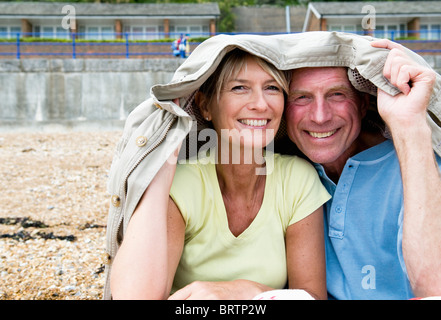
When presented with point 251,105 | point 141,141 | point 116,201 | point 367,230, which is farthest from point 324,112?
point 116,201

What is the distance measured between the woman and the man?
0.16m

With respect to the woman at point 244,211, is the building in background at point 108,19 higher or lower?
higher

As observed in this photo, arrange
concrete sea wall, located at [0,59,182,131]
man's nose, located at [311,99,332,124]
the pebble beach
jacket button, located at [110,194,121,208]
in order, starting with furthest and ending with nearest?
concrete sea wall, located at [0,59,182,131]
the pebble beach
man's nose, located at [311,99,332,124]
jacket button, located at [110,194,121,208]

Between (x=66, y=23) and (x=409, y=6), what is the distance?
2416cm

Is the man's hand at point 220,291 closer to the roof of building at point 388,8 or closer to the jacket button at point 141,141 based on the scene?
the jacket button at point 141,141

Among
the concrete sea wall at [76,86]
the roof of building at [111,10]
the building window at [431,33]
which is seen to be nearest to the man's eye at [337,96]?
the concrete sea wall at [76,86]

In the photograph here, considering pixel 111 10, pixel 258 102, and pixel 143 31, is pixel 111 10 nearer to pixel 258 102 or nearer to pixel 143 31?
pixel 143 31

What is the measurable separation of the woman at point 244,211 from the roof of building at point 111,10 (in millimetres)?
27016

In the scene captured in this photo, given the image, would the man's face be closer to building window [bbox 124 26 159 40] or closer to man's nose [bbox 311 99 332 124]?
man's nose [bbox 311 99 332 124]

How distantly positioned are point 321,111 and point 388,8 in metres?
30.4

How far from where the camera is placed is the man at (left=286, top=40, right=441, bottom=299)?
6.48 ft

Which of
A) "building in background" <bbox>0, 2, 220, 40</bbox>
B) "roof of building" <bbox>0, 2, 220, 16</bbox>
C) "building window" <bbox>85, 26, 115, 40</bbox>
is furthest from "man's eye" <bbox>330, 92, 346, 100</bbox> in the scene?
"building window" <bbox>85, 26, 115, 40</bbox>

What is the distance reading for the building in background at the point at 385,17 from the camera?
27.7m

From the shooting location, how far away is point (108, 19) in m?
28.2
